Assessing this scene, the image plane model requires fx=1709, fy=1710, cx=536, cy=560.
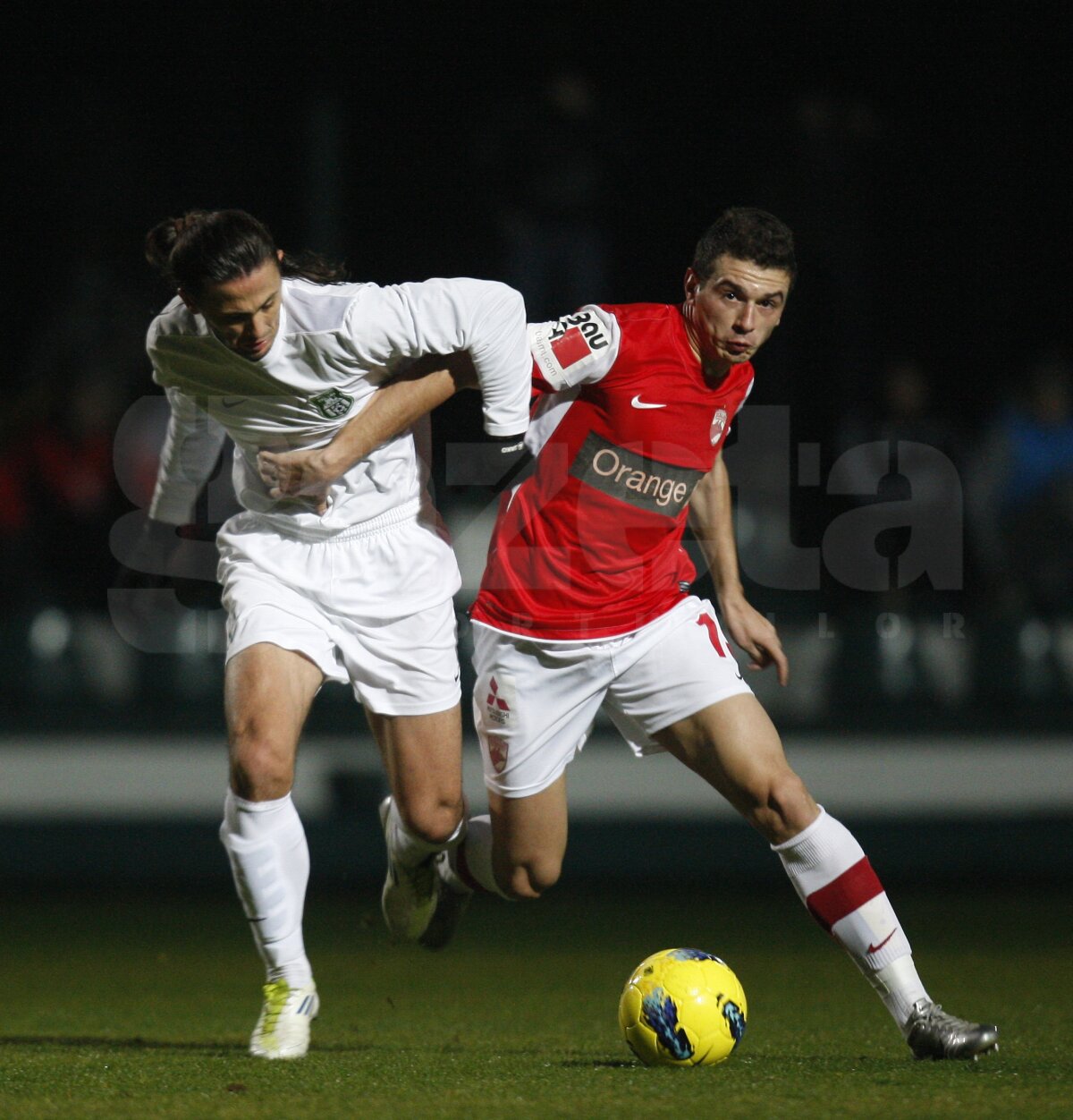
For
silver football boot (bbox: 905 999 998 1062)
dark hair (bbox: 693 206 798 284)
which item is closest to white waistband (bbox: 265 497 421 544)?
dark hair (bbox: 693 206 798 284)

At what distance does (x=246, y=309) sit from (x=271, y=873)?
1.34m

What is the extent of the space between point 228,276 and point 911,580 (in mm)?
5180

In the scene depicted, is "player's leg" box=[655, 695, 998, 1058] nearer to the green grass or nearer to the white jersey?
the green grass

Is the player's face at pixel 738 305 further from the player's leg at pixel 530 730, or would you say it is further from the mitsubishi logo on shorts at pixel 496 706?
the mitsubishi logo on shorts at pixel 496 706

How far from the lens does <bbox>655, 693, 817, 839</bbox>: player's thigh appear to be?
4.11 m

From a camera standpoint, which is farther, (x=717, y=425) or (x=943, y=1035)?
(x=717, y=425)

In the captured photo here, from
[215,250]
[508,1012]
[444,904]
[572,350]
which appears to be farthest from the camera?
[444,904]

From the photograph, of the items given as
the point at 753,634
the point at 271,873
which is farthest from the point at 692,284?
the point at 271,873

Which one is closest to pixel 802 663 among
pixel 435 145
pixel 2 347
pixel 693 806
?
pixel 693 806

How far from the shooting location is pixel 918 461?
8328 mm

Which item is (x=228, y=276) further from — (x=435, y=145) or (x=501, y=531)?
(x=435, y=145)

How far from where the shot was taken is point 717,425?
14.7 feet

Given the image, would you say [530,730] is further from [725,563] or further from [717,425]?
[717,425]

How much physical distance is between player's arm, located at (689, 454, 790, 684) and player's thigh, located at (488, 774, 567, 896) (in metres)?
0.64
